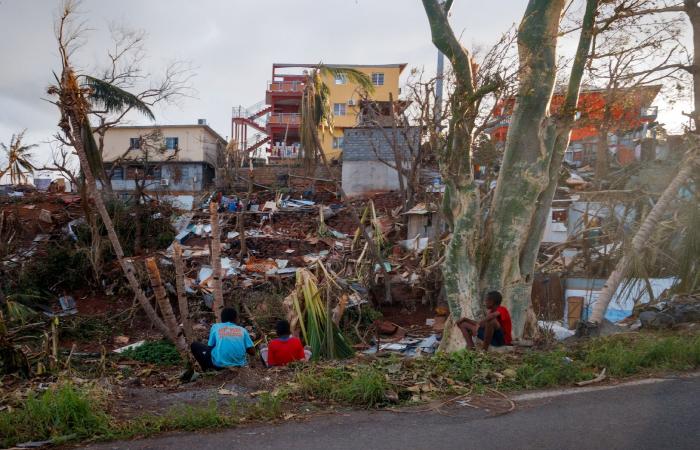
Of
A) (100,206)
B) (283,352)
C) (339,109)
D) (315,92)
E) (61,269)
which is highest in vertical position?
(339,109)

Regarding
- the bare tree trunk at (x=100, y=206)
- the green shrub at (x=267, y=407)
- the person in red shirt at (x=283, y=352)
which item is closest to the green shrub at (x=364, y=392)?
the green shrub at (x=267, y=407)

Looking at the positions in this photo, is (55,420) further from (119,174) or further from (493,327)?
(119,174)

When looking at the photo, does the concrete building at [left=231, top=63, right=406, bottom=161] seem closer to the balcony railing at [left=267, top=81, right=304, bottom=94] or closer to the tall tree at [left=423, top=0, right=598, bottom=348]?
the balcony railing at [left=267, top=81, right=304, bottom=94]

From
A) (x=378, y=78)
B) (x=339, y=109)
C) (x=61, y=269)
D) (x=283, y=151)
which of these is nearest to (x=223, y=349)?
(x=61, y=269)

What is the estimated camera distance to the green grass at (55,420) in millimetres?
4484

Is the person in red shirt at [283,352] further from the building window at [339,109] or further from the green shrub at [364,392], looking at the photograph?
the building window at [339,109]

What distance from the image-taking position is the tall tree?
27.5ft

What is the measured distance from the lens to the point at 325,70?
14.1 m

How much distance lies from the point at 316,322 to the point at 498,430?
273 inches

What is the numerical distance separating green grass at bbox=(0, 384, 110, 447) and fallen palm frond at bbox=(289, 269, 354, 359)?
5.92 metres

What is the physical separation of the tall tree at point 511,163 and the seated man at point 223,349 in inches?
128

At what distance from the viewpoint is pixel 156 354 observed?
12.5 m

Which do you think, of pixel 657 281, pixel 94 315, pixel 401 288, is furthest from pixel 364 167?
pixel 657 281

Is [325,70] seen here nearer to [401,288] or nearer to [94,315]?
[401,288]
